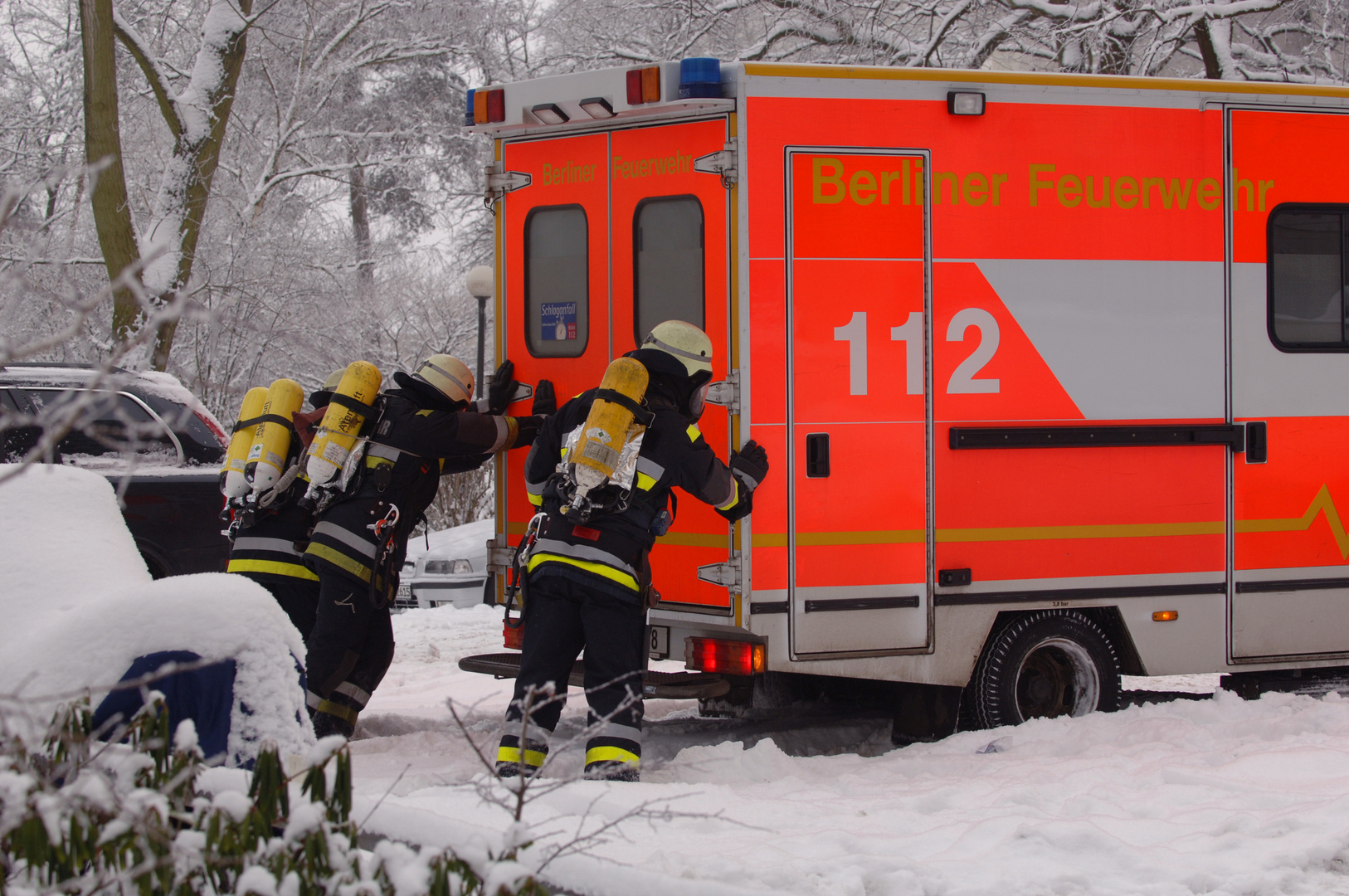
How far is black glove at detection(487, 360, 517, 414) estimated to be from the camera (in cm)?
552

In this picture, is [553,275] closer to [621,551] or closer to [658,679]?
[621,551]

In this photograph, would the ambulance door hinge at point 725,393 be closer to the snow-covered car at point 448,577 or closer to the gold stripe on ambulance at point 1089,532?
the gold stripe on ambulance at point 1089,532

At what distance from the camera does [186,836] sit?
198 cm

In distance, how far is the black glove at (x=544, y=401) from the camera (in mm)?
5410

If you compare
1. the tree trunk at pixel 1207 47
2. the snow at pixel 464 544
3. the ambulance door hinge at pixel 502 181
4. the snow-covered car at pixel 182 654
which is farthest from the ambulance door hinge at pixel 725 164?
the tree trunk at pixel 1207 47

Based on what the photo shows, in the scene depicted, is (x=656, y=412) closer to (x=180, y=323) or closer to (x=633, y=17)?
(x=180, y=323)

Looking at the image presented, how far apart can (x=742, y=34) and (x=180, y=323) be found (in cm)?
784

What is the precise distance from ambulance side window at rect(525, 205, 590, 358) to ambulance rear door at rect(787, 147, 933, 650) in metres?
1.08

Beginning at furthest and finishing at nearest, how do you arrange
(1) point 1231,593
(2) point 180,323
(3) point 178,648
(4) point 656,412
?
(2) point 180,323, (1) point 1231,593, (4) point 656,412, (3) point 178,648

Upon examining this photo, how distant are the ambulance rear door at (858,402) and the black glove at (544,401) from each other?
119cm

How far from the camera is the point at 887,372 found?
4.93 meters

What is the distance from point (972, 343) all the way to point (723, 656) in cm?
171

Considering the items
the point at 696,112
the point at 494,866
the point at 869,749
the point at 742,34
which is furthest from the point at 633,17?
the point at 494,866

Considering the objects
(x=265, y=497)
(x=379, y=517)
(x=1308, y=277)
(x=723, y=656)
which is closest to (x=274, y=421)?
(x=265, y=497)
